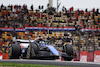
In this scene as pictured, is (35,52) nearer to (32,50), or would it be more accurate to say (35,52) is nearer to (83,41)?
(32,50)

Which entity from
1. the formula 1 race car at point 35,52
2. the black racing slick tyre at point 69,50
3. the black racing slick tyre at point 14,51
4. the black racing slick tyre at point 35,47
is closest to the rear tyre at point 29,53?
the formula 1 race car at point 35,52

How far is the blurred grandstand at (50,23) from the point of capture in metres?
30.1

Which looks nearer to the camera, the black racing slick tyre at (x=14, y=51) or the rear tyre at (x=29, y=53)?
the rear tyre at (x=29, y=53)

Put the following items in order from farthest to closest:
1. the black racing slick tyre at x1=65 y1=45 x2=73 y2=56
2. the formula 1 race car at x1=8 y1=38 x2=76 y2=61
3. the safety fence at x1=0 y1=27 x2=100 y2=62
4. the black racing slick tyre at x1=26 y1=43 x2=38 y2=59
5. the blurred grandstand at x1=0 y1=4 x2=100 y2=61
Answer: the blurred grandstand at x1=0 y1=4 x2=100 y2=61 < the safety fence at x1=0 y1=27 x2=100 y2=62 < the black racing slick tyre at x1=65 y1=45 x2=73 y2=56 < the formula 1 race car at x1=8 y1=38 x2=76 y2=61 < the black racing slick tyre at x1=26 y1=43 x2=38 y2=59

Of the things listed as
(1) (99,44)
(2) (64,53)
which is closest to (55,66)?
(2) (64,53)

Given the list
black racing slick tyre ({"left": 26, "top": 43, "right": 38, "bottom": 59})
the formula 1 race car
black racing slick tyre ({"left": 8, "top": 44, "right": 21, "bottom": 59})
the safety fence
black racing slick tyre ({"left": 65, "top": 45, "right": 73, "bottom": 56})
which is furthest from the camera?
the safety fence

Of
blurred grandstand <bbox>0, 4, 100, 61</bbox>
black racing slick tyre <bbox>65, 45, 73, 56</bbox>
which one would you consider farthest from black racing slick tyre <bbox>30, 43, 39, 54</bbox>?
blurred grandstand <bbox>0, 4, 100, 61</bbox>

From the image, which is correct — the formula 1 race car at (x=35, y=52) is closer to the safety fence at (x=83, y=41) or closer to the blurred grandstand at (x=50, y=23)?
the safety fence at (x=83, y=41)

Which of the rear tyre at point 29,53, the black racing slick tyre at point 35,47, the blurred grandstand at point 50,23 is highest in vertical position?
the blurred grandstand at point 50,23

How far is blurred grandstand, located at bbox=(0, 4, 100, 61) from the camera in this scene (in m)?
30.1

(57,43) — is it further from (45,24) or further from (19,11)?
(19,11)

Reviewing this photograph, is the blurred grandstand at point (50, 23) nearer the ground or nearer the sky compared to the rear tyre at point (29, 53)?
nearer the sky

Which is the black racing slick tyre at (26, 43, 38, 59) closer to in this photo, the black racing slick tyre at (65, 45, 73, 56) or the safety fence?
the black racing slick tyre at (65, 45, 73, 56)

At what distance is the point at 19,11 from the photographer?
31.5 metres
